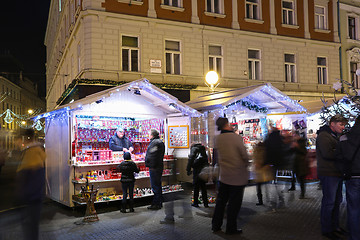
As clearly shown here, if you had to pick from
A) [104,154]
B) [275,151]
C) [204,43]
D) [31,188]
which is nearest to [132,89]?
[104,154]

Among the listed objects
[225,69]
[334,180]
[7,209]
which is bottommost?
[7,209]

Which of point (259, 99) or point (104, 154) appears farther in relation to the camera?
point (259, 99)

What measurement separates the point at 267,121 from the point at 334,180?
767cm

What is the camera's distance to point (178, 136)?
486 inches

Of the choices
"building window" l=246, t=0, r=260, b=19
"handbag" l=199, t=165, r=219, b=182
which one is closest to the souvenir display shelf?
"handbag" l=199, t=165, r=219, b=182

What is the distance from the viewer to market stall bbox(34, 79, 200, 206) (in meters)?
9.52

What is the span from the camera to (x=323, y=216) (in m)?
6.20

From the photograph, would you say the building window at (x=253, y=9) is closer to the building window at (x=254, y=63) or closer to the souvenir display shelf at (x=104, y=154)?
the building window at (x=254, y=63)

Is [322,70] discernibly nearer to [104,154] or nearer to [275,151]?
[275,151]

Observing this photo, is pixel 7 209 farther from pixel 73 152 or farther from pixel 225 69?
pixel 225 69

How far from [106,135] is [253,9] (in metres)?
12.7

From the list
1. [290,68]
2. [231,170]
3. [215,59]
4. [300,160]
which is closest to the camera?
[231,170]

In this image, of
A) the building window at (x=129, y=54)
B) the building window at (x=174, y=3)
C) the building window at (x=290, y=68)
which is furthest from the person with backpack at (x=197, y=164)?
the building window at (x=290, y=68)

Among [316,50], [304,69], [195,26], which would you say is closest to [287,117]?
[195,26]
